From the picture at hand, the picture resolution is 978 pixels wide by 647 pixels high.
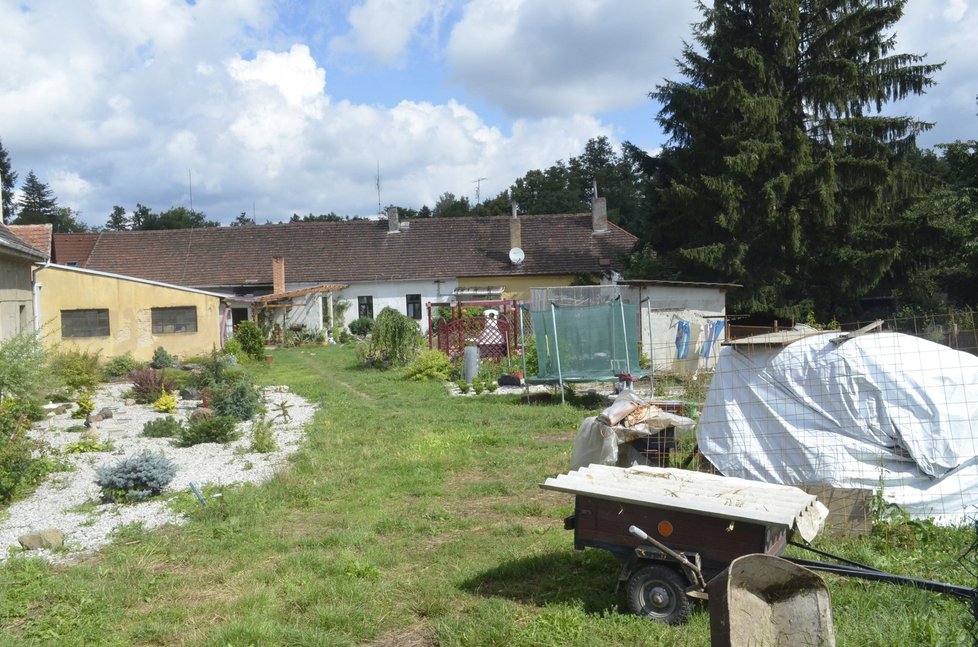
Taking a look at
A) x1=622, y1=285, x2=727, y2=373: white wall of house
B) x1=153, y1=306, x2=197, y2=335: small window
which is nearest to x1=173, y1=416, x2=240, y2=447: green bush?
x1=622, y1=285, x2=727, y2=373: white wall of house

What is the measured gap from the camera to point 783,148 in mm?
25891

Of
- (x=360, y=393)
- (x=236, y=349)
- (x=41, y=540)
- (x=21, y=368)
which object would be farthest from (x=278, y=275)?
(x=41, y=540)

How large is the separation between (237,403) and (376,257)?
91.1 ft

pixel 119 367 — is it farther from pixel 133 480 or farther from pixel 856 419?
pixel 856 419

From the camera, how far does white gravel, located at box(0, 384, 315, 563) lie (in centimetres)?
769

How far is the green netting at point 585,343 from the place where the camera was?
1540 cm

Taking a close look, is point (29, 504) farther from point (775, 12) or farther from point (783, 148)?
point (775, 12)

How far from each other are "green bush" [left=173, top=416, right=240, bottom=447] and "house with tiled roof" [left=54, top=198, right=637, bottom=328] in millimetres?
25329

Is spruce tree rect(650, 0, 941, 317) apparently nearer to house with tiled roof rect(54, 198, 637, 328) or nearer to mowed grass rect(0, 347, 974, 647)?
house with tiled roof rect(54, 198, 637, 328)

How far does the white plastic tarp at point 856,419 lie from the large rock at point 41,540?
238 inches

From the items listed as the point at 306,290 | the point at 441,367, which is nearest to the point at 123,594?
the point at 441,367

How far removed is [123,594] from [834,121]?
87.9 feet

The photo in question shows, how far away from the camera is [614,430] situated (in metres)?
8.39

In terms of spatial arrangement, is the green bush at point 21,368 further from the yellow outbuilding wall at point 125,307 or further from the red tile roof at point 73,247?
the red tile roof at point 73,247
